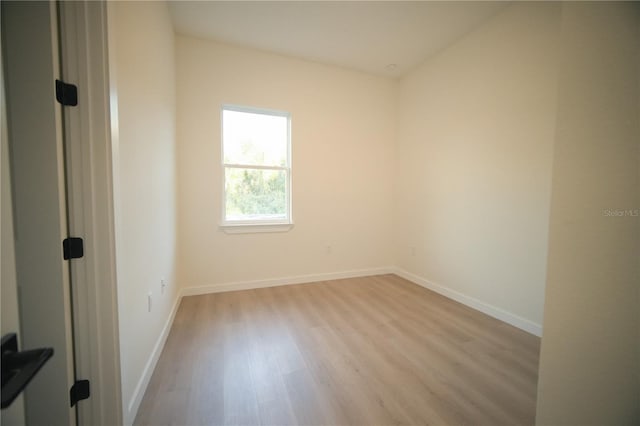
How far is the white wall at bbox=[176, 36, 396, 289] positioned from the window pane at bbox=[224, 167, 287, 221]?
166 millimetres

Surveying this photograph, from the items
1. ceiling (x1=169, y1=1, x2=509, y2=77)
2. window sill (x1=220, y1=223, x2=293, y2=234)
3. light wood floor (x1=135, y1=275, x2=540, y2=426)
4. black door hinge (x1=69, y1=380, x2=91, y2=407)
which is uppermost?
ceiling (x1=169, y1=1, x2=509, y2=77)

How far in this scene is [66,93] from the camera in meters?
0.94

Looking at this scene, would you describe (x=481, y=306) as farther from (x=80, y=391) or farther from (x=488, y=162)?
(x=80, y=391)

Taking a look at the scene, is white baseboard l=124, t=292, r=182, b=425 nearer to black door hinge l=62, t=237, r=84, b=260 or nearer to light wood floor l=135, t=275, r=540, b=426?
light wood floor l=135, t=275, r=540, b=426

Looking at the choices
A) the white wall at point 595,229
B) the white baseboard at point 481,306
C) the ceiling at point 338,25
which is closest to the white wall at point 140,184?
the ceiling at point 338,25

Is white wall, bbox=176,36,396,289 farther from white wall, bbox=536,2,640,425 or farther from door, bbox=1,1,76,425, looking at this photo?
white wall, bbox=536,2,640,425

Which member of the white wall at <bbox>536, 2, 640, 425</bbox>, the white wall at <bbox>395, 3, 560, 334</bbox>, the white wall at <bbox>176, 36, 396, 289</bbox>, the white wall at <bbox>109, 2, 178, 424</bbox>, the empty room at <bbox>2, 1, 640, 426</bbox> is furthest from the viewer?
the white wall at <bbox>176, 36, 396, 289</bbox>

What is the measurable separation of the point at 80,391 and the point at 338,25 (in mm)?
3285

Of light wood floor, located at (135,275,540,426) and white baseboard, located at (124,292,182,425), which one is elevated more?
white baseboard, located at (124,292,182,425)

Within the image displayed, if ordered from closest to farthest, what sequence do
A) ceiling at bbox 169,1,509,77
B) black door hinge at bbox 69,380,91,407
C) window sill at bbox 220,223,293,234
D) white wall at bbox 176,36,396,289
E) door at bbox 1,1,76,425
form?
door at bbox 1,1,76,425 → black door hinge at bbox 69,380,91,407 → ceiling at bbox 169,1,509,77 → white wall at bbox 176,36,396,289 → window sill at bbox 220,223,293,234

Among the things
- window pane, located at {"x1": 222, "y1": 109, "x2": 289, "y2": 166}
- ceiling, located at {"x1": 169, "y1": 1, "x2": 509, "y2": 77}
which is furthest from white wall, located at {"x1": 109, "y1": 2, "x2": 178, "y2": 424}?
window pane, located at {"x1": 222, "y1": 109, "x2": 289, "y2": 166}

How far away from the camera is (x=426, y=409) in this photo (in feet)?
4.33

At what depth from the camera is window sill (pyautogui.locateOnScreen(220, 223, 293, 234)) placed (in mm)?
2969

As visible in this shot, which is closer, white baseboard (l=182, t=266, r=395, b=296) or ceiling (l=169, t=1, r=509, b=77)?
ceiling (l=169, t=1, r=509, b=77)
